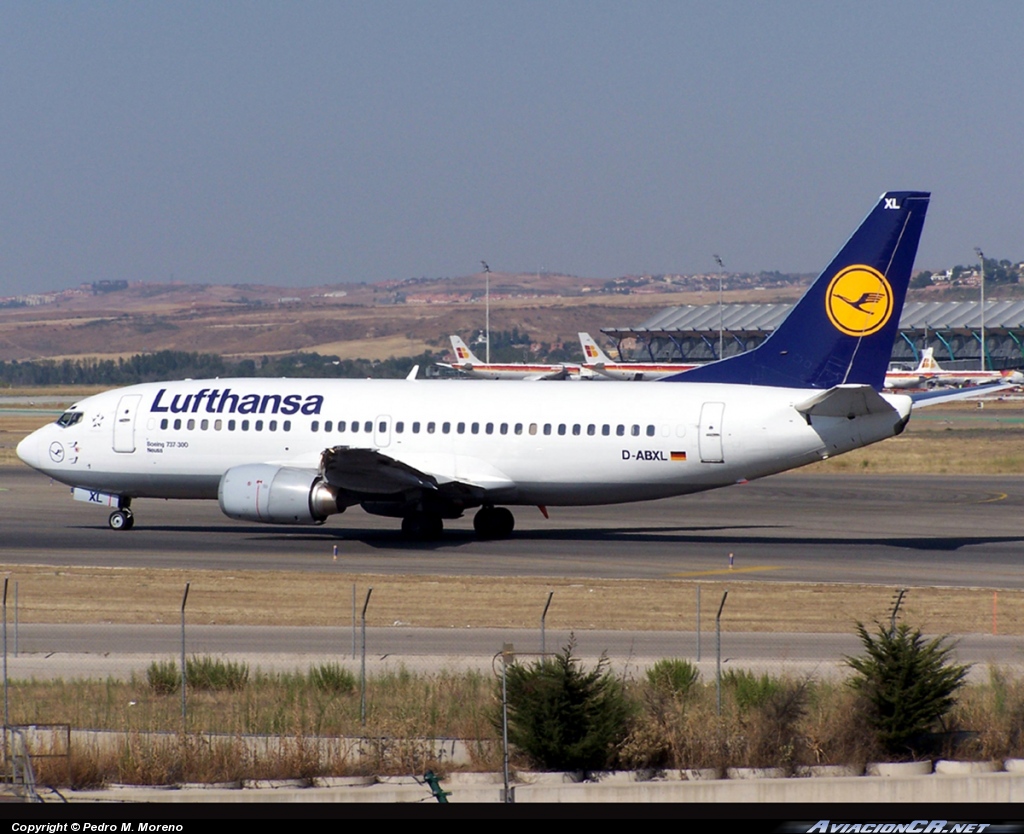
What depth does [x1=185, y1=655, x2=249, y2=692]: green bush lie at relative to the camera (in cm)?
2066

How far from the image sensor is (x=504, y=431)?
38156mm

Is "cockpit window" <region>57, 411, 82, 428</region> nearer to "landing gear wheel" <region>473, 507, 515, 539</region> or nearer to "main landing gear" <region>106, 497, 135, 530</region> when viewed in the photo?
"main landing gear" <region>106, 497, 135, 530</region>

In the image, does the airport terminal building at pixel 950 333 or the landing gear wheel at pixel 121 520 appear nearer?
the landing gear wheel at pixel 121 520

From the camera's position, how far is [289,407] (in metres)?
39.6

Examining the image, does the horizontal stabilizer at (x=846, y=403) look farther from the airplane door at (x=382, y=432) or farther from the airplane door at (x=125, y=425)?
the airplane door at (x=125, y=425)

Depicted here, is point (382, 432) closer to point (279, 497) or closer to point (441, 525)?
point (441, 525)

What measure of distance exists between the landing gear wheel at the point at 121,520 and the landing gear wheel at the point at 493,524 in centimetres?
999

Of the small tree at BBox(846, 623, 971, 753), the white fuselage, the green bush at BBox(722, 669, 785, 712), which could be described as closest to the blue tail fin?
the white fuselage

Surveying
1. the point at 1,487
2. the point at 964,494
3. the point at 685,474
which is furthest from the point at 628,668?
the point at 1,487

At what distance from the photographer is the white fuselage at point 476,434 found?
36094 mm

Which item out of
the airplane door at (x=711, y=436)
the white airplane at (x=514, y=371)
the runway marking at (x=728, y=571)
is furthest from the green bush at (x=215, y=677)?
the white airplane at (x=514, y=371)

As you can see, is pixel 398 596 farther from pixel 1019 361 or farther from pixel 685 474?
pixel 1019 361

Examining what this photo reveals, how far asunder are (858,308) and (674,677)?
18.3 meters

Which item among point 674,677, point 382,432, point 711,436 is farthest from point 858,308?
point 674,677
